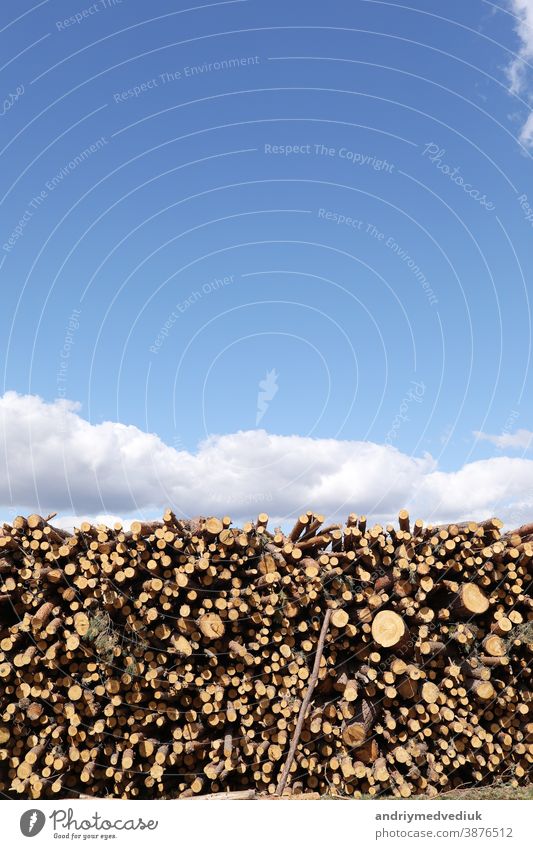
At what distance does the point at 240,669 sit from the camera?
24.1 feet

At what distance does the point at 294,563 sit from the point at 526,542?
3035 mm

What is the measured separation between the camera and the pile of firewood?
285 inches
